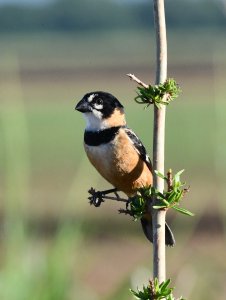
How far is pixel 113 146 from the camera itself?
11.8 ft

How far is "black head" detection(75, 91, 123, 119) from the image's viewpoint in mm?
3089

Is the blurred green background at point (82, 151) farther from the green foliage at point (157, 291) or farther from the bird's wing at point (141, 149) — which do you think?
the green foliage at point (157, 291)

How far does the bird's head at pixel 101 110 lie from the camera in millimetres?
3092

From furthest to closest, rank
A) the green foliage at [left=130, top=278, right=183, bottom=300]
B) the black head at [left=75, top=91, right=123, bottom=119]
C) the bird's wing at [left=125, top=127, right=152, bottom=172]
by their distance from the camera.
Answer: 1. the black head at [left=75, top=91, right=123, bottom=119]
2. the bird's wing at [left=125, top=127, right=152, bottom=172]
3. the green foliage at [left=130, top=278, right=183, bottom=300]

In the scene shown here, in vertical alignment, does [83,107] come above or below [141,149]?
above

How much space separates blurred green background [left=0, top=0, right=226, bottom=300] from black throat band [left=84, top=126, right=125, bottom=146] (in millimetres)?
248

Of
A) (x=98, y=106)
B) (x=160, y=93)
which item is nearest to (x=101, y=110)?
(x=98, y=106)

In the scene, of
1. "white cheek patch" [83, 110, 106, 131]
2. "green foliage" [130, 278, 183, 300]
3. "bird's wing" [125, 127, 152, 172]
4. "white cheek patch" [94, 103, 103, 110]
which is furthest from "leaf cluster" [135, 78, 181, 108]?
"white cheek patch" [83, 110, 106, 131]

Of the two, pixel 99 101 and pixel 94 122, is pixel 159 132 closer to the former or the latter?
pixel 99 101

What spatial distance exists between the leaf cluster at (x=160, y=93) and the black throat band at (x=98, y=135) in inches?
61.6

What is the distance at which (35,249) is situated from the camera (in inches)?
175

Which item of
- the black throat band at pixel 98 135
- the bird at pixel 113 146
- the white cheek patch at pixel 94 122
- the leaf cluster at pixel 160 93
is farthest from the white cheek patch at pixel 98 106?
the leaf cluster at pixel 160 93

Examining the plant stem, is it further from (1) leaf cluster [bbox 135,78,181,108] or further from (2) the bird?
(2) the bird

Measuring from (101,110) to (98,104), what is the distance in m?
0.09
